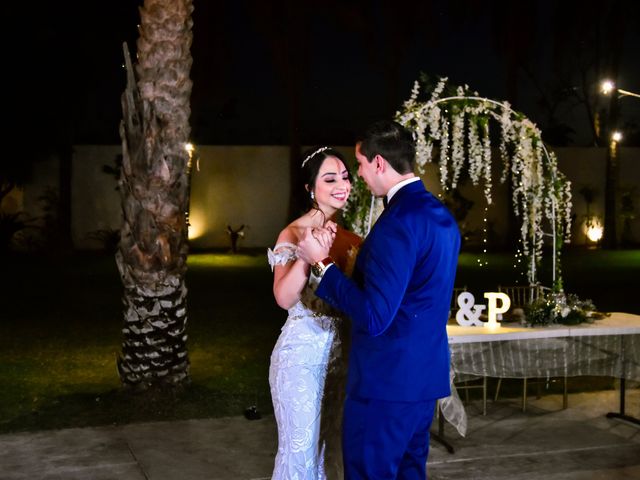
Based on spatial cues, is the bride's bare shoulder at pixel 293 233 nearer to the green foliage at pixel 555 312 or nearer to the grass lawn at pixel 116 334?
the green foliage at pixel 555 312

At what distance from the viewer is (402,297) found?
351cm

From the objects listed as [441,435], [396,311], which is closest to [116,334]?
[441,435]

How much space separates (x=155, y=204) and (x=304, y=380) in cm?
407

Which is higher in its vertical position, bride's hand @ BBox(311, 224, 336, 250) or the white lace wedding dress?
bride's hand @ BBox(311, 224, 336, 250)

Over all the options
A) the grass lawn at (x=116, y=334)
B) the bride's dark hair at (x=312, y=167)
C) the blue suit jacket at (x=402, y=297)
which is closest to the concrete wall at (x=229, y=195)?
the grass lawn at (x=116, y=334)

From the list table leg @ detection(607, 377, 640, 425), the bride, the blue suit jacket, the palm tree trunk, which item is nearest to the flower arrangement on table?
table leg @ detection(607, 377, 640, 425)

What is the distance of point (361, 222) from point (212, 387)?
7.75 feet

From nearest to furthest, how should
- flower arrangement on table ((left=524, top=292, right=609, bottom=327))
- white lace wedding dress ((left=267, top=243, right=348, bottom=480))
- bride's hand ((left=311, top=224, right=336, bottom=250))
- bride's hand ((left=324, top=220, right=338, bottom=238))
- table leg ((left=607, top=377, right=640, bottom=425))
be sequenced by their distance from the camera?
bride's hand ((left=311, top=224, right=336, bottom=250)) → bride's hand ((left=324, top=220, right=338, bottom=238)) → white lace wedding dress ((left=267, top=243, right=348, bottom=480)) → flower arrangement on table ((left=524, top=292, right=609, bottom=327)) → table leg ((left=607, top=377, right=640, bottom=425))

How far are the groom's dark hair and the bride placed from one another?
740mm

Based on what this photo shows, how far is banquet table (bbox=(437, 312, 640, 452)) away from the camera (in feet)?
23.1

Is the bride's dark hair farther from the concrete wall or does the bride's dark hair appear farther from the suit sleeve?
the concrete wall

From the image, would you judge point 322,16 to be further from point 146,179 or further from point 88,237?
point 146,179

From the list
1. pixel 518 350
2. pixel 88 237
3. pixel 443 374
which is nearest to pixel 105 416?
pixel 518 350

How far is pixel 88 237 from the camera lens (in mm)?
26344
